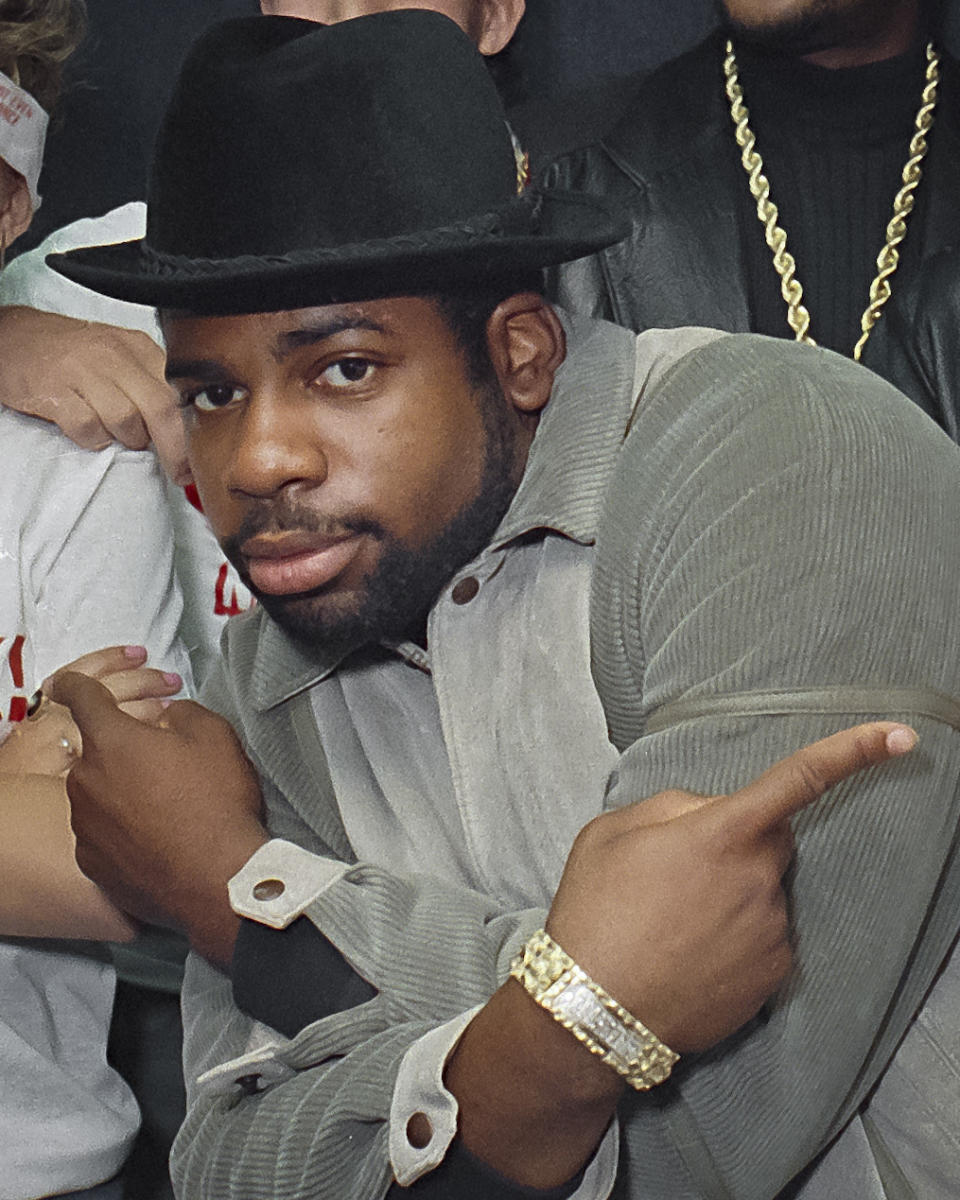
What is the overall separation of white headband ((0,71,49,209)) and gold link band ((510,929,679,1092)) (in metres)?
0.96

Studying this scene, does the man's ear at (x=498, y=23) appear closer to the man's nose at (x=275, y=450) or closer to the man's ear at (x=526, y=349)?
the man's ear at (x=526, y=349)

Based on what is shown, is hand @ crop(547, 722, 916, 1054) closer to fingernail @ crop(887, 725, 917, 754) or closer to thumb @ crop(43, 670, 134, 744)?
fingernail @ crop(887, 725, 917, 754)

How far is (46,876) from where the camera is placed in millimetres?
1173

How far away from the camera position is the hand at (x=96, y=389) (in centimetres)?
134

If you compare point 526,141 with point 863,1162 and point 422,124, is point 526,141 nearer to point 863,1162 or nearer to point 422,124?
point 422,124

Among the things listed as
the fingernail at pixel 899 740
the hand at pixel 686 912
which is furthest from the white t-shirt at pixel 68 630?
the fingernail at pixel 899 740

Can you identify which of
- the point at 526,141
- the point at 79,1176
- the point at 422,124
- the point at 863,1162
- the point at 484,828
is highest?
the point at 422,124

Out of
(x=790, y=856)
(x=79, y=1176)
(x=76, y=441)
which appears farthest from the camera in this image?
(x=76, y=441)

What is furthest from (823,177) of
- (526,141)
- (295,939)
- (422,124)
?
(295,939)

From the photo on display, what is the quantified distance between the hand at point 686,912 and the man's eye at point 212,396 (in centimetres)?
34

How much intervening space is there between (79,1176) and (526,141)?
0.93 m

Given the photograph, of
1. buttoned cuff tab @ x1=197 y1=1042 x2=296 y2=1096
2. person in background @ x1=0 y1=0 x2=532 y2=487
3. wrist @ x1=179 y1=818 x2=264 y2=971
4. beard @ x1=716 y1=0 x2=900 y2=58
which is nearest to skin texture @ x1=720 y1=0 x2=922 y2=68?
beard @ x1=716 y1=0 x2=900 y2=58

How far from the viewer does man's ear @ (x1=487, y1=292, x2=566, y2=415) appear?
98 centimetres

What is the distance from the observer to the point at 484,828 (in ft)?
3.22
